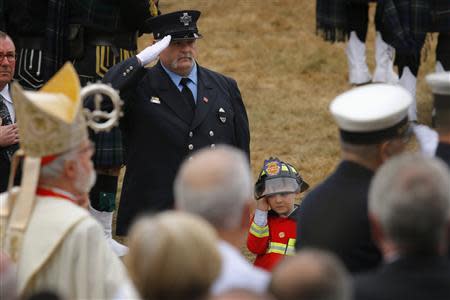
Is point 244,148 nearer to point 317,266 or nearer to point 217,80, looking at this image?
point 217,80

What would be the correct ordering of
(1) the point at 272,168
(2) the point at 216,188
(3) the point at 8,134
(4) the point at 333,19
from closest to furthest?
(2) the point at 216,188, (1) the point at 272,168, (3) the point at 8,134, (4) the point at 333,19

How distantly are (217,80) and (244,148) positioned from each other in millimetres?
388

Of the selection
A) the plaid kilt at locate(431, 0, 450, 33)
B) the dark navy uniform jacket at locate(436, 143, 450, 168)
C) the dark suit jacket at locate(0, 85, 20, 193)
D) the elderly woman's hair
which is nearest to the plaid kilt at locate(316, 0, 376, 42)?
the plaid kilt at locate(431, 0, 450, 33)

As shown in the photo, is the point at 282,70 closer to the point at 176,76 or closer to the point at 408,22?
the point at 408,22

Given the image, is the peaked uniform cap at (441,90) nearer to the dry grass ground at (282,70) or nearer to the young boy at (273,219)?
the young boy at (273,219)

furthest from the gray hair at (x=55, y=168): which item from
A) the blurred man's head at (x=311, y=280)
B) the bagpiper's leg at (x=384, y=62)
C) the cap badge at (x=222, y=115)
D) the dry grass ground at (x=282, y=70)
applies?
the bagpiper's leg at (x=384, y=62)

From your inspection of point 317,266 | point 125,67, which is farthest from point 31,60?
point 317,266

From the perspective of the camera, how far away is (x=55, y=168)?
399 centimetres

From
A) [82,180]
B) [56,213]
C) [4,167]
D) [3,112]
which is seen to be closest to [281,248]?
[4,167]

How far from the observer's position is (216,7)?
13.2m

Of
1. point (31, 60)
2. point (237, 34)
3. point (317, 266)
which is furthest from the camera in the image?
point (237, 34)

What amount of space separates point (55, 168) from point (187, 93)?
6.99ft

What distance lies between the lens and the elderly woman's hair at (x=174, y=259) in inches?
116

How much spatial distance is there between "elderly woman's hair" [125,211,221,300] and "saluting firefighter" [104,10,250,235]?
9.50 feet
